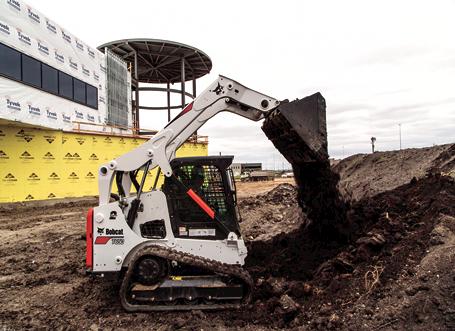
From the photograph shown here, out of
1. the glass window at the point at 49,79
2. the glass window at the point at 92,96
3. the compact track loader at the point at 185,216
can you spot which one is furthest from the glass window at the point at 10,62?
the compact track loader at the point at 185,216

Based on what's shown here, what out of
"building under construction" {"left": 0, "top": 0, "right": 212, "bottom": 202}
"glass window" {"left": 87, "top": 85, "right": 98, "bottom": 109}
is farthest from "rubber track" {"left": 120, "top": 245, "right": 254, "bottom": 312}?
"glass window" {"left": 87, "top": 85, "right": 98, "bottom": 109}

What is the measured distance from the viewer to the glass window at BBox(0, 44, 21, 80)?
15.8 m

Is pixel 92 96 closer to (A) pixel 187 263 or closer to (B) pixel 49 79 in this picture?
(B) pixel 49 79

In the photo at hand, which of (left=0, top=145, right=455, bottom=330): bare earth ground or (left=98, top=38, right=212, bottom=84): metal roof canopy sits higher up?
(left=98, top=38, right=212, bottom=84): metal roof canopy

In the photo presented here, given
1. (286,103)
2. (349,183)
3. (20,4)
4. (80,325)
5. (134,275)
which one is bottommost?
(80,325)

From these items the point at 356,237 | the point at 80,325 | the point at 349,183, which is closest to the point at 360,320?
the point at 356,237

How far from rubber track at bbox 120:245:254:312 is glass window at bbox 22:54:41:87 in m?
15.4

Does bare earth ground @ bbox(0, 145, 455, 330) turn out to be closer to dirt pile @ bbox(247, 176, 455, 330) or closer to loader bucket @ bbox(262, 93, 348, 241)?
dirt pile @ bbox(247, 176, 455, 330)

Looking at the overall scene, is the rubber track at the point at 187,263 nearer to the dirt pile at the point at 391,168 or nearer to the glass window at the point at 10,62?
the dirt pile at the point at 391,168

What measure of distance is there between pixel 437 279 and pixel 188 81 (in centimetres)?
3927

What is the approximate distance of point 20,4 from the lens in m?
16.7

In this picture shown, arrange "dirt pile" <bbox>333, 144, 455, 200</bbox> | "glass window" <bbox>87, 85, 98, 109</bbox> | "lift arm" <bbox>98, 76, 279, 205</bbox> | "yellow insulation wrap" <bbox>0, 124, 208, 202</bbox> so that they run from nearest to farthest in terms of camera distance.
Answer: "lift arm" <bbox>98, 76, 279, 205</bbox> → "dirt pile" <bbox>333, 144, 455, 200</bbox> → "yellow insulation wrap" <bbox>0, 124, 208, 202</bbox> → "glass window" <bbox>87, 85, 98, 109</bbox>

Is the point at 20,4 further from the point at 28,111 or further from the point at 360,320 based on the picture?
the point at 360,320

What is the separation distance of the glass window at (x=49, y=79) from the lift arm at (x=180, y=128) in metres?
15.9
